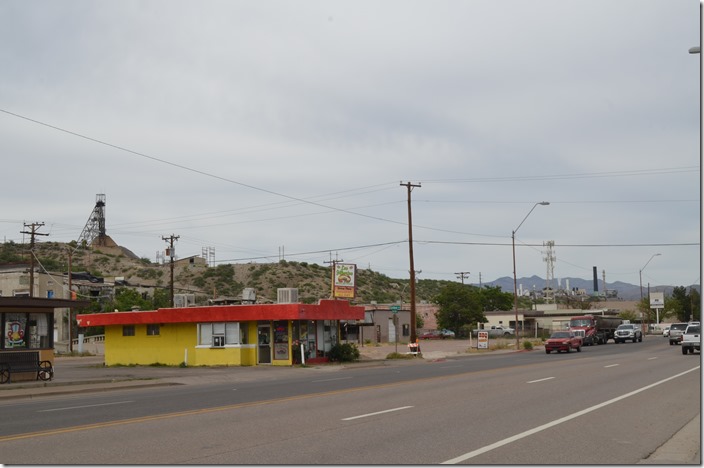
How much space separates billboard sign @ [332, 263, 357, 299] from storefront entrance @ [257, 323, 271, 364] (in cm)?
1161

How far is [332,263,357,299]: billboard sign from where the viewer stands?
52.3 meters

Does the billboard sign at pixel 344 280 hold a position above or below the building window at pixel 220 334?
above

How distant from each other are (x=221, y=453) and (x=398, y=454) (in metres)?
2.57

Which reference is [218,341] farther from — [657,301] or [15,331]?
[657,301]

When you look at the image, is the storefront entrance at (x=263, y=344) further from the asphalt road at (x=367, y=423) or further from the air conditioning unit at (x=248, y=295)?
the asphalt road at (x=367, y=423)

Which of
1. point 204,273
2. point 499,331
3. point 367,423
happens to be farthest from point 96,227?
point 367,423

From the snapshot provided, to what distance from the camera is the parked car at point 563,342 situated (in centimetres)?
4966

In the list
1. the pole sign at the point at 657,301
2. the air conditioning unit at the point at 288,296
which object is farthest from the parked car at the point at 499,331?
the air conditioning unit at the point at 288,296

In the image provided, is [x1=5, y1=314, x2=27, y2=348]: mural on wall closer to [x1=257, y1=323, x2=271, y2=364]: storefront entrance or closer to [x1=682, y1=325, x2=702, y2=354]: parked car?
[x1=257, y1=323, x2=271, y2=364]: storefront entrance

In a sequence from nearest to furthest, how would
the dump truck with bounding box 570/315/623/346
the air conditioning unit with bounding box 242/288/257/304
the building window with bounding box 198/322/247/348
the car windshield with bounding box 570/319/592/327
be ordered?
the building window with bounding box 198/322/247/348
the air conditioning unit with bounding box 242/288/257/304
the dump truck with bounding box 570/315/623/346
the car windshield with bounding box 570/319/592/327

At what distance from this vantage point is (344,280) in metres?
52.8

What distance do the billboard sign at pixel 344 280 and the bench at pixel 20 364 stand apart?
26.2m

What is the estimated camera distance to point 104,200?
12838 cm

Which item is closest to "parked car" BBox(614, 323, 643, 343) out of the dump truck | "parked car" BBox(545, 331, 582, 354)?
the dump truck
